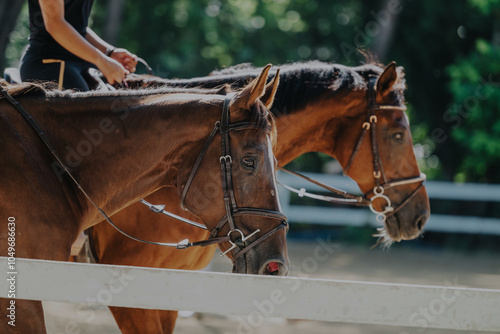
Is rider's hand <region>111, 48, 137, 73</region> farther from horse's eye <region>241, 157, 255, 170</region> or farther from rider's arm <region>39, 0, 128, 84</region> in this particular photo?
horse's eye <region>241, 157, 255, 170</region>

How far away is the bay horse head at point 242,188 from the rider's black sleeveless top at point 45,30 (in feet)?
4.51

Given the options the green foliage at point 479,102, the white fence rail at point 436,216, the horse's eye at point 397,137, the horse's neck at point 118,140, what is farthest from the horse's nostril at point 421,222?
the green foliage at point 479,102

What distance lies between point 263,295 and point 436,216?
9820 mm

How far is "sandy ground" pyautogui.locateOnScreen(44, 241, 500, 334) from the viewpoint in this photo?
600 cm

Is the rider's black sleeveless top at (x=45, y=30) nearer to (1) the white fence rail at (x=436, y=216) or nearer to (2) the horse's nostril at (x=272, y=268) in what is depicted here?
(2) the horse's nostril at (x=272, y=268)

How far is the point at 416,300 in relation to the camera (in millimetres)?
1951

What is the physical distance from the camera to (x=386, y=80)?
4.20 m

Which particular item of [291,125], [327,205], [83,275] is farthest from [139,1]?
[83,275]

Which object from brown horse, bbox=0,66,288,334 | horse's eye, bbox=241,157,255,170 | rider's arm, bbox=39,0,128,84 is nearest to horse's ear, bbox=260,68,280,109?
brown horse, bbox=0,66,288,334

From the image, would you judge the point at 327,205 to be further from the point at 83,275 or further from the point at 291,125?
the point at 83,275

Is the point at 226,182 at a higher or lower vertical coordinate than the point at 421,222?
higher

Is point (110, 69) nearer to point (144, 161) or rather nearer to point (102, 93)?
point (102, 93)

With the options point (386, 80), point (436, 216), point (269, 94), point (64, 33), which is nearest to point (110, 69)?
point (64, 33)

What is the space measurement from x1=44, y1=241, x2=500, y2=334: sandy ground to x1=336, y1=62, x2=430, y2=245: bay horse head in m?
2.09
